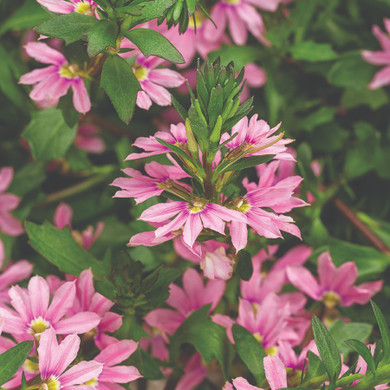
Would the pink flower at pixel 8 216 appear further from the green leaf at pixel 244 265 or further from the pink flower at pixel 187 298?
the green leaf at pixel 244 265

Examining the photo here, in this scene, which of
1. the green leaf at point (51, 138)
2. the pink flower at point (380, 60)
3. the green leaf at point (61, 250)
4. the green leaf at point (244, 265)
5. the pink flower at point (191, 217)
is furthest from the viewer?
the pink flower at point (380, 60)

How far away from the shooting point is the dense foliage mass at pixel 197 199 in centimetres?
57

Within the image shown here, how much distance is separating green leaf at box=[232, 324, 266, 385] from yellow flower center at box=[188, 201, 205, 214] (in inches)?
7.3

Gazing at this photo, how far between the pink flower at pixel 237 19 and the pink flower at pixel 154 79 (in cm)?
26

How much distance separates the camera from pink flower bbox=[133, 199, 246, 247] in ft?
1.71

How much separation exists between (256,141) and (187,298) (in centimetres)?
28

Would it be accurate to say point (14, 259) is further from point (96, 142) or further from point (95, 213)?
point (96, 142)

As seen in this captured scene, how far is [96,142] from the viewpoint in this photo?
41.3 inches

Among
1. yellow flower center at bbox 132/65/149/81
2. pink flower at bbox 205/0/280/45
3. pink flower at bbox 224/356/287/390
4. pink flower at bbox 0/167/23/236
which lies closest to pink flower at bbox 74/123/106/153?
pink flower at bbox 0/167/23/236

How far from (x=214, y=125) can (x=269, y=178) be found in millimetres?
132

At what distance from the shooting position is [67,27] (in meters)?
0.57

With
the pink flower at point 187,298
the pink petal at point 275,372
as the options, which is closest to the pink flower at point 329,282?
the pink flower at point 187,298

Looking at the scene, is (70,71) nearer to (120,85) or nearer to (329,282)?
(120,85)

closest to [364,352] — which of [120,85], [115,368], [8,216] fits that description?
[115,368]
